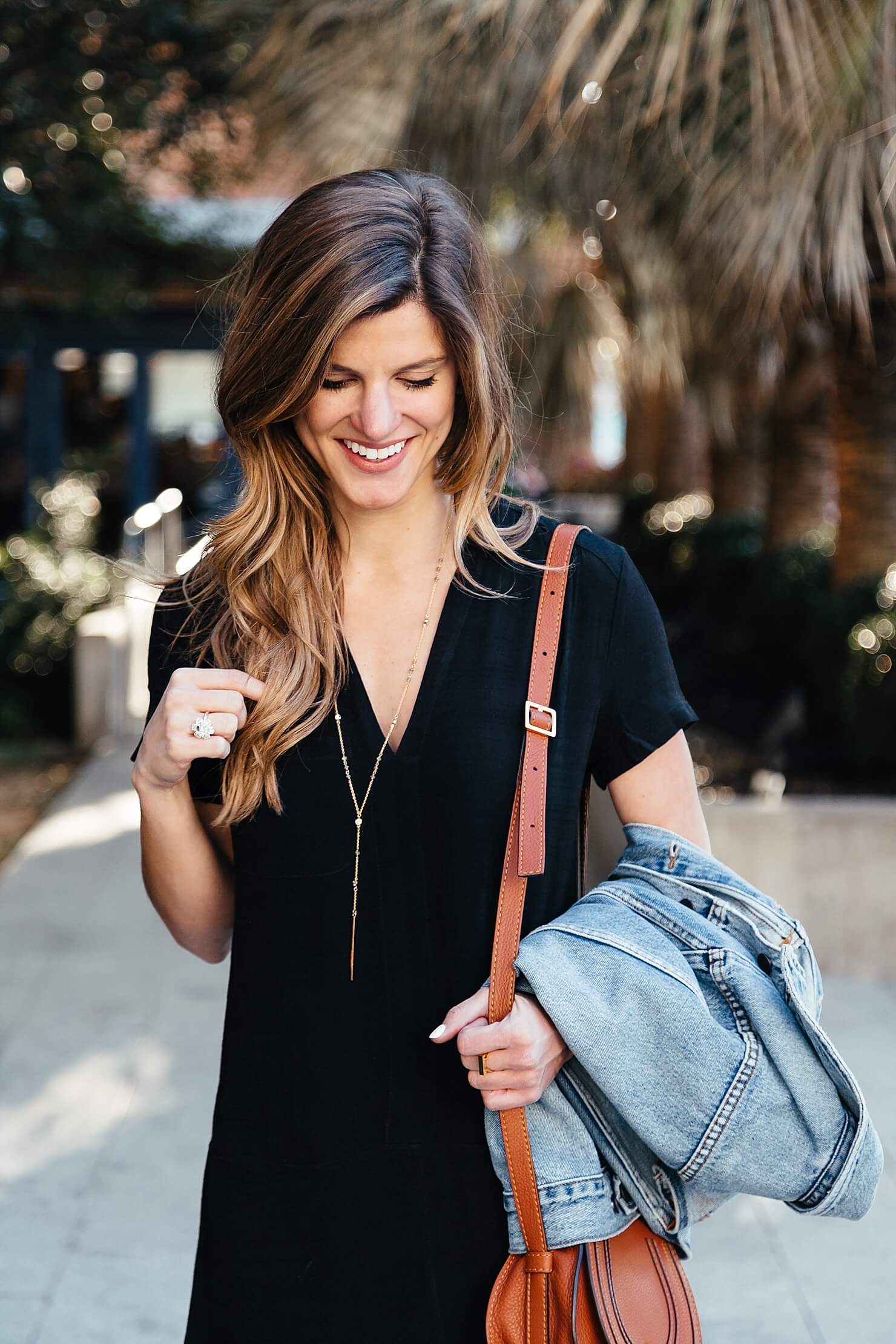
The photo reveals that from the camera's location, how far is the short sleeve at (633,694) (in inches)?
61.5

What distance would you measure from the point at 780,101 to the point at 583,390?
29.8ft

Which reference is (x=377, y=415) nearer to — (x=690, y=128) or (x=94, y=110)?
(x=690, y=128)

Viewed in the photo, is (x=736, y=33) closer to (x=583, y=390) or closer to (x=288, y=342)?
(x=288, y=342)

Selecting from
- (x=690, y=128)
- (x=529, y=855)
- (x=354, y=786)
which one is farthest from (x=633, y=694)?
(x=690, y=128)

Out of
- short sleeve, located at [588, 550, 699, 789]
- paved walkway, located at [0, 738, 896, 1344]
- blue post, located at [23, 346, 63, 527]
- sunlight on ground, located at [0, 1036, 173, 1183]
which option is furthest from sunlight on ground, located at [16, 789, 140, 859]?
blue post, located at [23, 346, 63, 527]

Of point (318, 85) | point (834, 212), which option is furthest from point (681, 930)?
point (318, 85)

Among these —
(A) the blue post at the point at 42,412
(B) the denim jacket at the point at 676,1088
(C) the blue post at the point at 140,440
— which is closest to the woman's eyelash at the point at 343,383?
(B) the denim jacket at the point at 676,1088

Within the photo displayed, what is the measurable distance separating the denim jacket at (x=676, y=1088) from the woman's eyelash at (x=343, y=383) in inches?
Answer: 24.0

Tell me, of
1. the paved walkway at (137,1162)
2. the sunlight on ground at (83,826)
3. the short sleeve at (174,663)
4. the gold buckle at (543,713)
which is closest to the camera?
the gold buckle at (543,713)

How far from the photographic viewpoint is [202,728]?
151 cm

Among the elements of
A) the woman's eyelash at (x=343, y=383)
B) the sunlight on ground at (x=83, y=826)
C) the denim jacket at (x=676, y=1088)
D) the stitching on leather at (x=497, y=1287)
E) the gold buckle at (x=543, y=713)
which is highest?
the woman's eyelash at (x=343, y=383)

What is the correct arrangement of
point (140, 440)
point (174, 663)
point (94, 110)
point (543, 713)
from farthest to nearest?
point (140, 440) → point (94, 110) → point (174, 663) → point (543, 713)

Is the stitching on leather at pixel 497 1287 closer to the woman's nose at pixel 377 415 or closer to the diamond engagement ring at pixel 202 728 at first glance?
the diamond engagement ring at pixel 202 728

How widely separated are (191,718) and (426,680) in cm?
27
